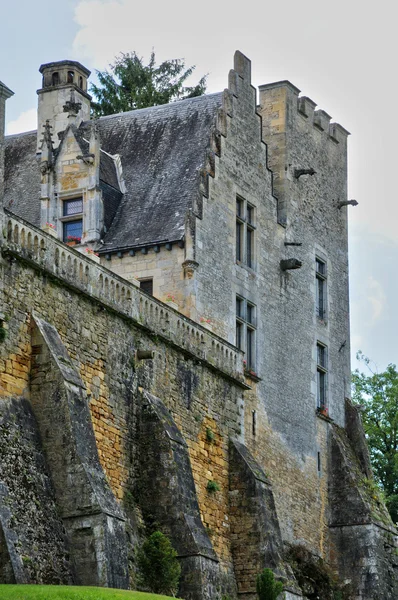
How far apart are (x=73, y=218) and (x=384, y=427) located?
64.2ft

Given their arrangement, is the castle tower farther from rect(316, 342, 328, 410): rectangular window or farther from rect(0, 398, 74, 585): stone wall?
rect(0, 398, 74, 585): stone wall

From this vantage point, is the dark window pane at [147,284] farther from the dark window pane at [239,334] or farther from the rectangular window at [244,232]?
the rectangular window at [244,232]

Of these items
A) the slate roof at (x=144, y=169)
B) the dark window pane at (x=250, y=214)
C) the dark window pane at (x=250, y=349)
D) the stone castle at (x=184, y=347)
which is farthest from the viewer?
the dark window pane at (x=250, y=214)

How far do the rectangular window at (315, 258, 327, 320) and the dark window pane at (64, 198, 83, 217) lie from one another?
30.3ft

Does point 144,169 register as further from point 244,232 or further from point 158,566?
point 158,566

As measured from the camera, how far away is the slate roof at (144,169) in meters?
42.3

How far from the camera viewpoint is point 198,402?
37906 millimetres

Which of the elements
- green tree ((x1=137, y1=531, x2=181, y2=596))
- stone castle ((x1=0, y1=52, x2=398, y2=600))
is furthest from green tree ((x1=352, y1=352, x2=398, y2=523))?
green tree ((x1=137, y1=531, x2=181, y2=596))

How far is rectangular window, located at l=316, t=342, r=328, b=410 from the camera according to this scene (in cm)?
4822

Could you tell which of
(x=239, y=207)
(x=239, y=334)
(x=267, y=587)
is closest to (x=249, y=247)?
(x=239, y=207)

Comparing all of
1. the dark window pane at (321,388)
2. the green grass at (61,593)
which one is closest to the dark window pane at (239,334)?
the dark window pane at (321,388)

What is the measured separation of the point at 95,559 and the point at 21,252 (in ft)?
20.3

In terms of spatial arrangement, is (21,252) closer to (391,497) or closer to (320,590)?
(320,590)

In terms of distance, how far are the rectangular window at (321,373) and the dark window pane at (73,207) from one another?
31.2ft
